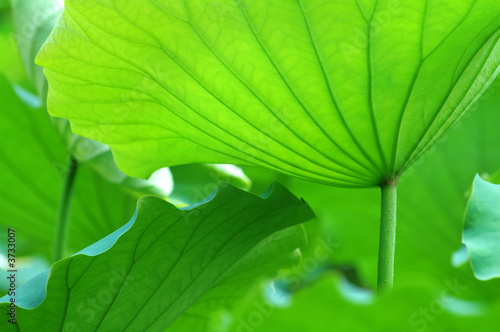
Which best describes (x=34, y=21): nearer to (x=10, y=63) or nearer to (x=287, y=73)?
(x=287, y=73)

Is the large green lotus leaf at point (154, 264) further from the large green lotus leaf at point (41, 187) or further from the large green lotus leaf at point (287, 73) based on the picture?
the large green lotus leaf at point (41, 187)

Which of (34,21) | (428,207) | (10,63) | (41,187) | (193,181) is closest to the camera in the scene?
(34,21)

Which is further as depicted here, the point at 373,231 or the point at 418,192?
the point at 373,231

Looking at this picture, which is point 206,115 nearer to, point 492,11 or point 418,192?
point 492,11

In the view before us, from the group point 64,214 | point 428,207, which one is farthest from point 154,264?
point 428,207

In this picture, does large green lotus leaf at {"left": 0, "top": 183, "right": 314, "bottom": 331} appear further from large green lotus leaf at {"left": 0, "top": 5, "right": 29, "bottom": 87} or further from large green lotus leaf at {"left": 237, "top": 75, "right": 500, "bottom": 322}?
large green lotus leaf at {"left": 0, "top": 5, "right": 29, "bottom": 87}

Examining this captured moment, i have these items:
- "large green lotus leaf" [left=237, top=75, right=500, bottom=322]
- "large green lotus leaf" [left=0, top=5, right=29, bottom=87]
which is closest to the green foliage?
"large green lotus leaf" [left=237, top=75, right=500, bottom=322]

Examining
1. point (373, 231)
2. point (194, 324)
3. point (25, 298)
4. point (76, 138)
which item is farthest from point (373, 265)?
point (25, 298)
